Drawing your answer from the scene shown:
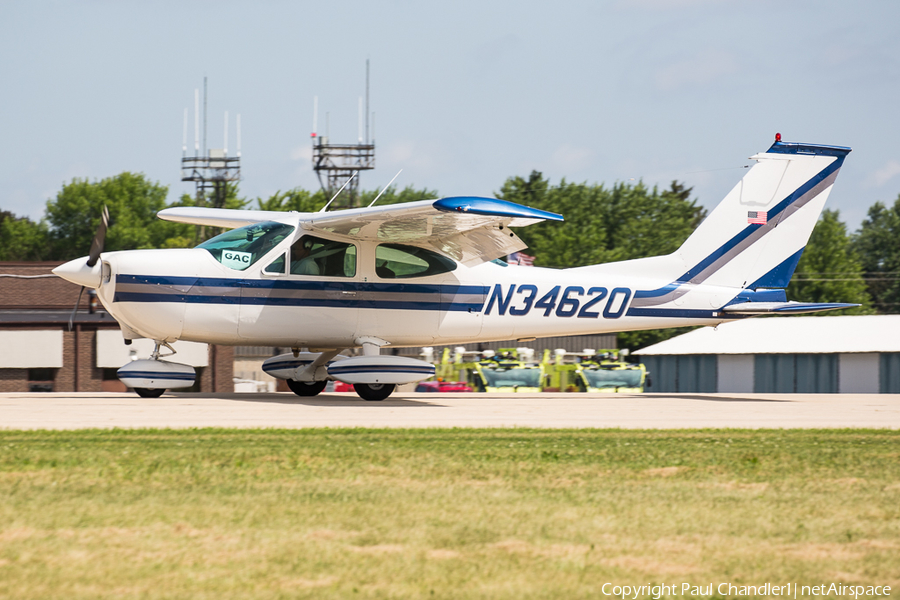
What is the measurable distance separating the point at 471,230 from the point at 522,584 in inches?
429

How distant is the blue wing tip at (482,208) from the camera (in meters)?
12.7

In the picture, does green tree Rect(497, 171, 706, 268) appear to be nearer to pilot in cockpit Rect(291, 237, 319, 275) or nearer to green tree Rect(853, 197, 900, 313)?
green tree Rect(853, 197, 900, 313)

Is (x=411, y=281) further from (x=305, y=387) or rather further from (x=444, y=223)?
(x=305, y=387)

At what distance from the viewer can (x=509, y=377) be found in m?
22.6

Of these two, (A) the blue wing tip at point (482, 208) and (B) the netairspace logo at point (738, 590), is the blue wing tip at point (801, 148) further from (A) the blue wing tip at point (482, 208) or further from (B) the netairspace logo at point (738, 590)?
(B) the netairspace logo at point (738, 590)

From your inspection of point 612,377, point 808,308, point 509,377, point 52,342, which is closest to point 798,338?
point 612,377

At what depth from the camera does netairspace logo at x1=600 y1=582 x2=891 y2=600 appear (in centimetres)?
416

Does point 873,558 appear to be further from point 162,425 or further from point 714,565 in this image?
point 162,425

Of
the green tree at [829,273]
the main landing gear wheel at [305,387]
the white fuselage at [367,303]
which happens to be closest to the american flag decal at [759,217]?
A: the white fuselage at [367,303]

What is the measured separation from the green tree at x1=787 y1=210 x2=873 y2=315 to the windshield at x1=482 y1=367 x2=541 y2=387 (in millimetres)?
69928

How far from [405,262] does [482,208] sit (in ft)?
9.91

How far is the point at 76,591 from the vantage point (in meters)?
4.04

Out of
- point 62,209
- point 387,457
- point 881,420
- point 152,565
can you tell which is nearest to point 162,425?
point 387,457

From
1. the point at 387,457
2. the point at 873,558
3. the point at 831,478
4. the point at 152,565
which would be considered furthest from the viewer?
the point at 387,457
